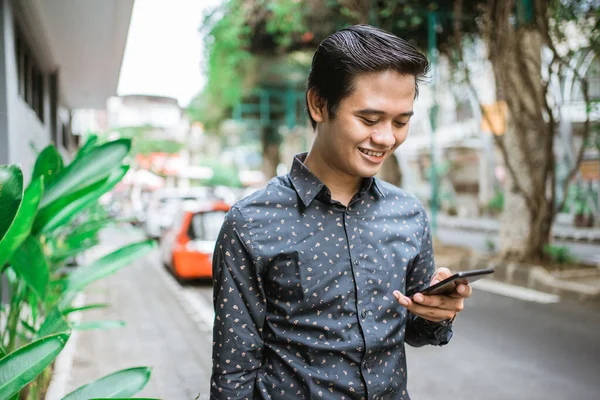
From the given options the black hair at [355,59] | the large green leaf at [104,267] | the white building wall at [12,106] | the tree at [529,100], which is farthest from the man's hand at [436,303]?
the tree at [529,100]

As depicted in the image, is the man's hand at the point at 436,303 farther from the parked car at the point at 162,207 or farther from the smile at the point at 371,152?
the parked car at the point at 162,207

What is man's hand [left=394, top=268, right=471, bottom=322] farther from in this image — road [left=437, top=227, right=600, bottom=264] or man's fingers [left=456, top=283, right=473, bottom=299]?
road [left=437, top=227, right=600, bottom=264]

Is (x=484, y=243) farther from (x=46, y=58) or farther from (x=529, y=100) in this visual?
(x=46, y=58)

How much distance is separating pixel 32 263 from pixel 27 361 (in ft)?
2.37

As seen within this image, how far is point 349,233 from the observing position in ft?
4.99

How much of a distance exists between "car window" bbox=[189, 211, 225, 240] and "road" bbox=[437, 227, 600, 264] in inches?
233

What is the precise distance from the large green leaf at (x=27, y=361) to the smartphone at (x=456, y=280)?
0.97 metres

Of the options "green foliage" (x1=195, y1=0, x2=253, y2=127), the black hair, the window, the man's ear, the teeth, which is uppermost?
"green foliage" (x1=195, y1=0, x2=253, y2=127)

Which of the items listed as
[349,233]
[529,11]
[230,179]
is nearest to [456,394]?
[349,233]

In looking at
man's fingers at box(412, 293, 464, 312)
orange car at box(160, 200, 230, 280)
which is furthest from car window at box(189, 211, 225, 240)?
man's fingers at box(412, 293, 464, 312)

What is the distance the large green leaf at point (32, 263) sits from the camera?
220 cm

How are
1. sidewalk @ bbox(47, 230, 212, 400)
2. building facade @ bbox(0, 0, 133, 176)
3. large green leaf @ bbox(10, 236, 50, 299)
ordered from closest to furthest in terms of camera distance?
large green leaf @ bbox(10, 236, 50, 299), sidewalk @ bbox(47, 230, 212, 400), building facade @ bbox(0, 0, 133, 176)

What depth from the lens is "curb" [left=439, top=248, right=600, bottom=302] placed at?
25.3 ft

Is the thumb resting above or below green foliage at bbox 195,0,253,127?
below
